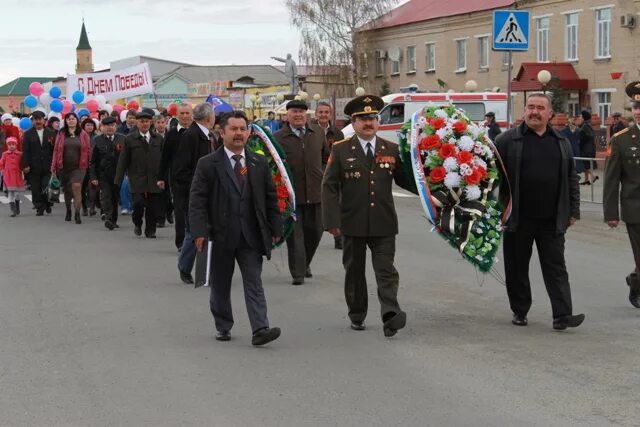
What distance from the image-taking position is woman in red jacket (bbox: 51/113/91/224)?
1977cm

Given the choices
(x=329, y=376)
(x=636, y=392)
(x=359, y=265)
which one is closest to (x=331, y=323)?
(x=359, y=265)

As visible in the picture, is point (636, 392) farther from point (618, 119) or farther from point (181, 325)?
point (618, 119)

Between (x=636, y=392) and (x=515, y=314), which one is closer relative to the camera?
(x=636, y=392)

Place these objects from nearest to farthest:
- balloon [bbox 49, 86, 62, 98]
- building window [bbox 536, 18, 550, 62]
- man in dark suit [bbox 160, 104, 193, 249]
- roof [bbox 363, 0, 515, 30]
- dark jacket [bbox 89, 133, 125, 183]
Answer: man in dark suit [bbox 160, 104, 193, 249]
dark jacket [bbox 89, 133, 125, 183]
balloon [bbox 49, 86, 62, 98]
building window [bbox 536, 18, 550, 62]
roof [bbox 363, 0, 515, 30]

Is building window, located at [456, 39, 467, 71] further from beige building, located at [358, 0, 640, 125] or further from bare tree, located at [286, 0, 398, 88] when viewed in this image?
bare tree, located at [286, 0, 398, 88]

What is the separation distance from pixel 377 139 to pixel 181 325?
2.31 metres

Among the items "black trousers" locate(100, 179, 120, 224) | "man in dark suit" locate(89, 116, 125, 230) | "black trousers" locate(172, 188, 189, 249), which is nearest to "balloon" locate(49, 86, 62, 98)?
"man in dark suit" locate(89, 116, 125, 230)

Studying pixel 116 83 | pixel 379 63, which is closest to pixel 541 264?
pixel 116 83

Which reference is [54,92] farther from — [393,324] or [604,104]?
[393,324]

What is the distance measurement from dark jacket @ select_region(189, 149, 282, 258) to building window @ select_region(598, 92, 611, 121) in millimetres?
36597

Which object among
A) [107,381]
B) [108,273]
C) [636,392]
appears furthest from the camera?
[108,273]

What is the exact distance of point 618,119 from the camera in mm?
28078

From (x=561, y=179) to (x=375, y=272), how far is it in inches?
66.9

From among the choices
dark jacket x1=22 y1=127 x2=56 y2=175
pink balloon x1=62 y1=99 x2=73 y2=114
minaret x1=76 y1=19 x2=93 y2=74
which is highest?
minaret x1=76 y1=19 x2=93 y2=74
